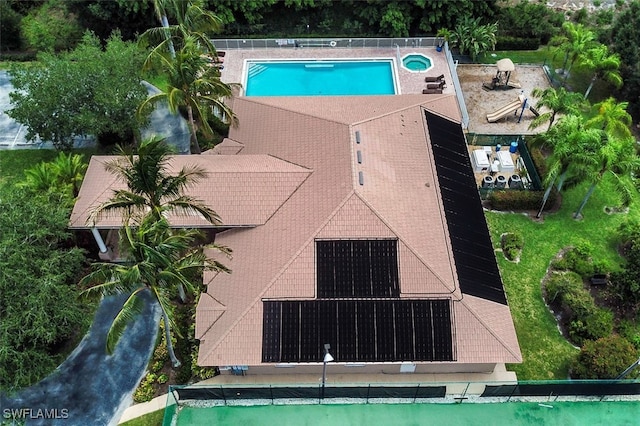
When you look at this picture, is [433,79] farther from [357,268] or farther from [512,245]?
[357,268]

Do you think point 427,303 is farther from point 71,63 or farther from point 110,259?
point 71,63

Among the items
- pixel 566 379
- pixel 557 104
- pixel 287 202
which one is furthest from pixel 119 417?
pixel 557 104

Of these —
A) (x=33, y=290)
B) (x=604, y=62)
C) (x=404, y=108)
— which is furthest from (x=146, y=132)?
(x=604, y=62)

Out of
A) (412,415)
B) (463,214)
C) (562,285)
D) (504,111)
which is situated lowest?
(412,415)

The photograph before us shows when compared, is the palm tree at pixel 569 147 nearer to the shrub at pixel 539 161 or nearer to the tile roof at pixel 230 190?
the shrub at pixel 539 161

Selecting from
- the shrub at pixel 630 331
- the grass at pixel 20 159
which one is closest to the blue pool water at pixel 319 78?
the grass at pixel 20 159

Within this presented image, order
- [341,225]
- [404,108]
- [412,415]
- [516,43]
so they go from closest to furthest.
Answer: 1. [412,415]
2. [341,225]
3. [404,108]
4. [516,43]

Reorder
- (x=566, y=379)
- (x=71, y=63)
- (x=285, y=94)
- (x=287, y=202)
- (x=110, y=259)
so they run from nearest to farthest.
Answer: (x=566, y=379) < (x=287, y=202) < (x=110, y=259) < (x=71, y=63) < (x=285, y=94)
